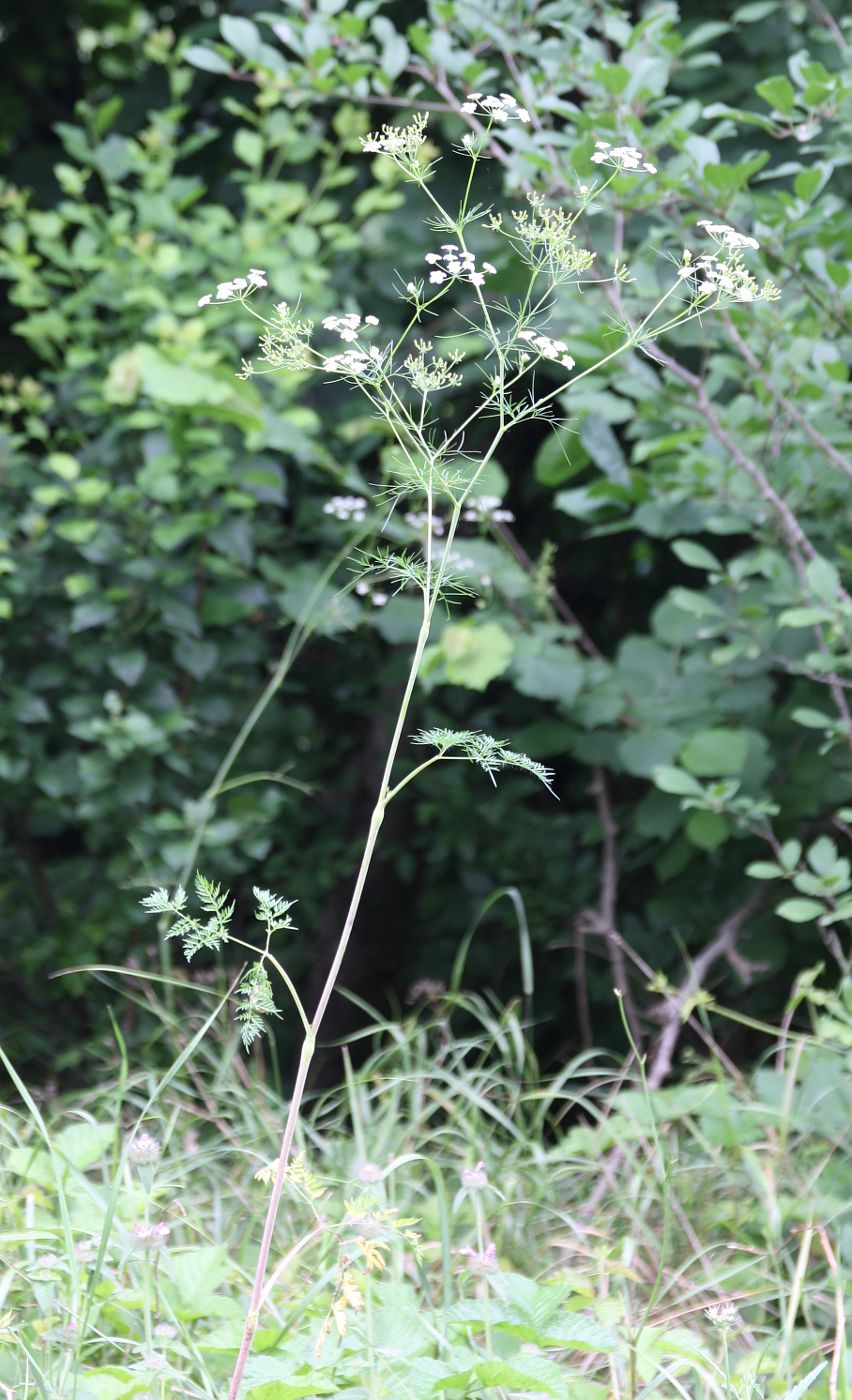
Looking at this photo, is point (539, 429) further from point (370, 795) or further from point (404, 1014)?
point (404, 1014)

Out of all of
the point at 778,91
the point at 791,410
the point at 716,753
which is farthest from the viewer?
the point at 716,753

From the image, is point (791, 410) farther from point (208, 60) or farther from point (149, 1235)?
point (149, 1235)

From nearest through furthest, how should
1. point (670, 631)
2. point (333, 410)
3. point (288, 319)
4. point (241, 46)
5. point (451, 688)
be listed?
1. point (288, 319)
2. point (241, 46)
3. point (670, 631)
4. point (333, 410)
5. point (451, 688)

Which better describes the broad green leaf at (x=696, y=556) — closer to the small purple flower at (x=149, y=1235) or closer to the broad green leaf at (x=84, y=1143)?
the broad green leaf at (x=84, y=1143)

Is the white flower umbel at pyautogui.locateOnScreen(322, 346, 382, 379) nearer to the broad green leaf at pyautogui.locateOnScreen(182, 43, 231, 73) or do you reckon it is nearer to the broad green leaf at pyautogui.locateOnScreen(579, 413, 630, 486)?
the broad green leaf at pyautogui.locateOnScreen(579, 413, 630, 486)

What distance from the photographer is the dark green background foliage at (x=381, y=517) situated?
6.44 ft

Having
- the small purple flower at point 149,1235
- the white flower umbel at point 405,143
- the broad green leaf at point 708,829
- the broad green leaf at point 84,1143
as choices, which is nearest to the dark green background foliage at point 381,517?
the broad green leaf at point 708,829

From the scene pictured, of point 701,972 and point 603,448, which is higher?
point 603,448

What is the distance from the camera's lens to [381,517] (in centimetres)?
245

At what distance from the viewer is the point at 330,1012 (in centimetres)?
304

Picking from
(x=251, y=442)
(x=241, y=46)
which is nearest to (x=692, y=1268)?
(x=251, y=442)

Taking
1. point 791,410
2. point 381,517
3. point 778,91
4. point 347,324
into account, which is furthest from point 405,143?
point 381,517

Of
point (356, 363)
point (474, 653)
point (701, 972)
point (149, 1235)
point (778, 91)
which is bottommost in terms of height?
point (701, 972)

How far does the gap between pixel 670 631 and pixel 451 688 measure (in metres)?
0.73
